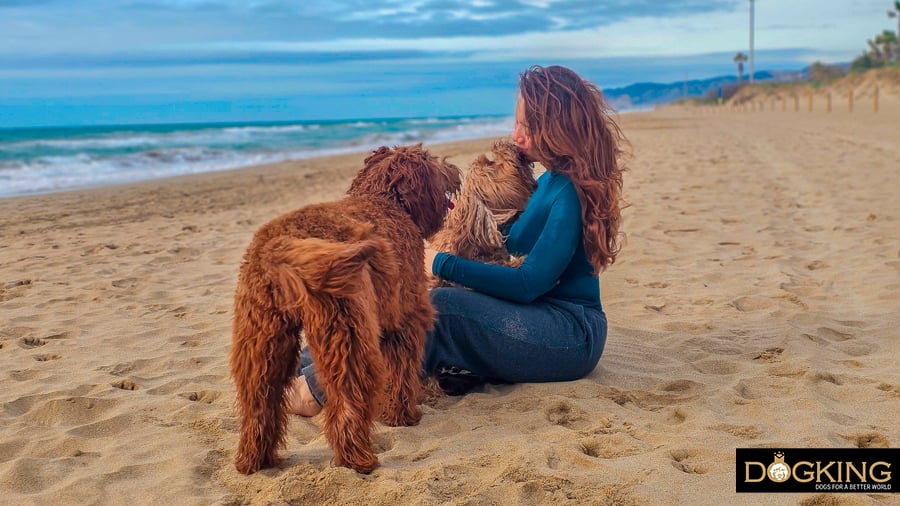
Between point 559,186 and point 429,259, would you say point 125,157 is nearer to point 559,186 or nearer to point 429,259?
point 429,259

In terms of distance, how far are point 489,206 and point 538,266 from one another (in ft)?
2.33

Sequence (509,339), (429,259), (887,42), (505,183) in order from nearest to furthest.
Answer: (509,339) → (429,259) → (505,183) → (887,42)

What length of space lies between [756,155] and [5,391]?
1571 cm

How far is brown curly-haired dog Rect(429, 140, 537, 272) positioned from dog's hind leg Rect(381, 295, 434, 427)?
766mm

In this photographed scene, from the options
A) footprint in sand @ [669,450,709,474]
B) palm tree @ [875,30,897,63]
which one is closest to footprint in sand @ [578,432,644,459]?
→ footprint in sand @ [669,450,709,474]

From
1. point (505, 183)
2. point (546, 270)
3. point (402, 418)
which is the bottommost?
point (402, 418)

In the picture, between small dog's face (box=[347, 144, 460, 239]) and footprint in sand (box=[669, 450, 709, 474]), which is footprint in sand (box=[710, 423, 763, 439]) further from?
small dog's face (box=[347, 144, 460, 239])

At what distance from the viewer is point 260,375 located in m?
2.81

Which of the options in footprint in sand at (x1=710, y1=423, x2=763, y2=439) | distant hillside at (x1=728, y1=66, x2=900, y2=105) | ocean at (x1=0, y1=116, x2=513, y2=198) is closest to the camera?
footprint in sand at (x1=710, y1=423, x2=763, y2=439)

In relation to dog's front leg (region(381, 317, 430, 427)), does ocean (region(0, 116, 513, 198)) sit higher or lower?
higher

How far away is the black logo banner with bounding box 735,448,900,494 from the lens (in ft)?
8.79

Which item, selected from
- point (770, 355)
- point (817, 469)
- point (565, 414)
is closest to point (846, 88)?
point (770, 355)

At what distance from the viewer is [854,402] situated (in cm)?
347

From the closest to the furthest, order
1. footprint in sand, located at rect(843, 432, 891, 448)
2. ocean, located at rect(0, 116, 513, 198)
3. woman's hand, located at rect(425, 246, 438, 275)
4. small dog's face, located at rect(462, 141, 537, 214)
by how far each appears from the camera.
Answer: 1. footprint in sand, located at rect(843, 432, 891, 448)
2. woman's hand, located at rect(425, 246, 438, 275)
3. small dog's face, located at rect(462, 141, 537, 214)
4. ocean, located at rect(0, 116, 513, 198)
